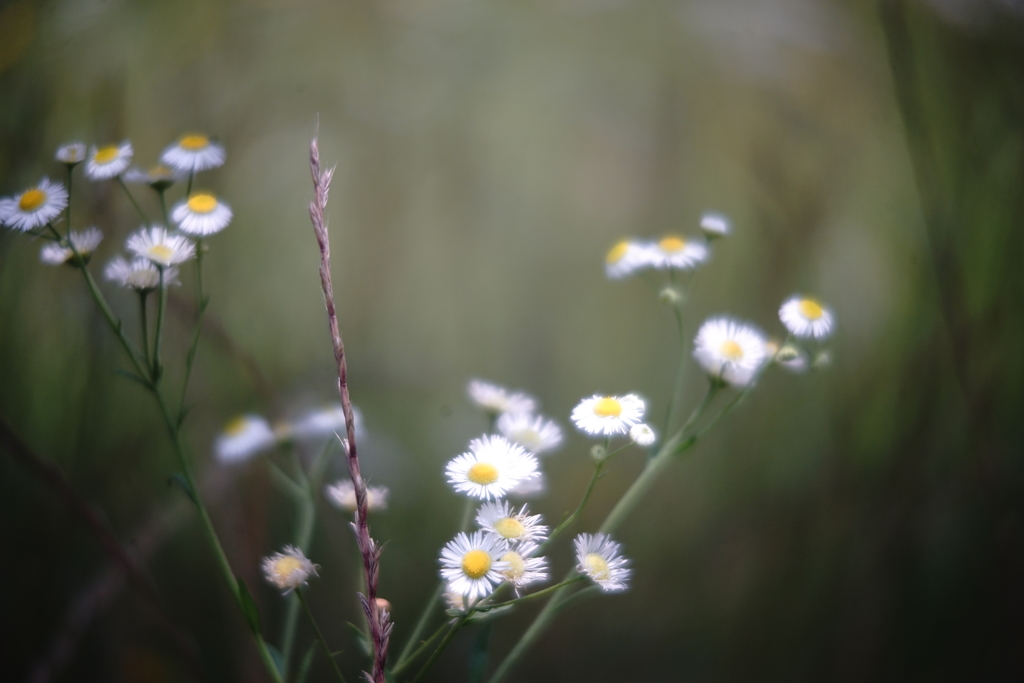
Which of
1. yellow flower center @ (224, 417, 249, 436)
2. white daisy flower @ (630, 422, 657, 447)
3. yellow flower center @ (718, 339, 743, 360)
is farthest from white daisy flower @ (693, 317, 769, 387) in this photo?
yellow flower center @ (224, 417, 249, 436)

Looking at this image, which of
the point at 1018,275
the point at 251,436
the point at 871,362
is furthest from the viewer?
the point at 871,362

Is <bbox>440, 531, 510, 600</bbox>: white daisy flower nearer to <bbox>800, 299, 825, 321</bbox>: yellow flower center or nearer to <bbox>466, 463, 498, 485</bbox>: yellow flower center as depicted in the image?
<bbox>466, 463, 498, 485</bbox>: yellow flower center

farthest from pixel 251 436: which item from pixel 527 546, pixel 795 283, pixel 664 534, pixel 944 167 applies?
pixel 944 167

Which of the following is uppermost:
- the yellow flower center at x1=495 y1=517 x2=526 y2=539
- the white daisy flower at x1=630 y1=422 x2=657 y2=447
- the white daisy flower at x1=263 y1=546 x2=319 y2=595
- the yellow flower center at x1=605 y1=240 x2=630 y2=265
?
the yellow flower center at x1=605 y1=240 x2=630 y2=265

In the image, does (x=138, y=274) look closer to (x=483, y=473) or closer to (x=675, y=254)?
(x=483, y=473)

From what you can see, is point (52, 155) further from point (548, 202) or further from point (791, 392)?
point (791, 392)

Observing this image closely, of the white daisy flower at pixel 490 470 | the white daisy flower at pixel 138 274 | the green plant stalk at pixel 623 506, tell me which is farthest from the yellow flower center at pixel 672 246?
the white daisy flower at pixel 138 274
